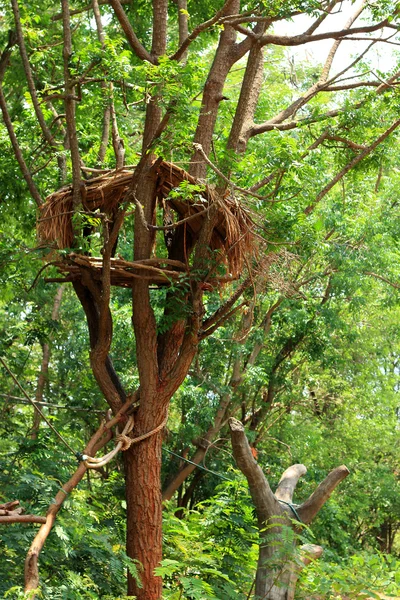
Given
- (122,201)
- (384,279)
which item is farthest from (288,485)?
(384,279)

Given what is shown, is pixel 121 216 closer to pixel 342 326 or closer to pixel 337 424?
pixel 342 326

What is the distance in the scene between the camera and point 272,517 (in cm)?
459

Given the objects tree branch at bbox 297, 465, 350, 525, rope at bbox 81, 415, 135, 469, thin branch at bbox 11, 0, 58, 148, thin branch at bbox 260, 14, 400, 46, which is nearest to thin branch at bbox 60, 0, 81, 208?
thin branch at bbox 11, 0, 58, 148

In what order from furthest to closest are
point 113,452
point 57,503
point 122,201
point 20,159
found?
point 20,159 < point 122,201 < point 113,452 < point 57,503

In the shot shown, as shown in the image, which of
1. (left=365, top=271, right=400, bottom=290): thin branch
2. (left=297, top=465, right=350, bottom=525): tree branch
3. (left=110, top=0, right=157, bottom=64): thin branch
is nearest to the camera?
(left=110, top=0, right=157, bottom=64): thin branch

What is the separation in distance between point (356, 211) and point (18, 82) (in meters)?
5.24

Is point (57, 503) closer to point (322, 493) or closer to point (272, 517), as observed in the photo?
point (272, 517)

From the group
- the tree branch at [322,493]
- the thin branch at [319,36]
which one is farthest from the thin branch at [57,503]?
the thin branch at [319,36]

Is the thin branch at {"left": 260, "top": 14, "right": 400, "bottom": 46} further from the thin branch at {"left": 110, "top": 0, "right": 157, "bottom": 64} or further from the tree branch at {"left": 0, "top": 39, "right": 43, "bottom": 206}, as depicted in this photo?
the tree branch at {"left": 0, "top": 39, "right": 43, "bottom": 206}

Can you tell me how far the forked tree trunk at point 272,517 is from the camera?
4.58 meters

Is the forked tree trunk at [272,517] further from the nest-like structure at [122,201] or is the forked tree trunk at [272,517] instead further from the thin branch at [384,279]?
the thin branch at [384,279]

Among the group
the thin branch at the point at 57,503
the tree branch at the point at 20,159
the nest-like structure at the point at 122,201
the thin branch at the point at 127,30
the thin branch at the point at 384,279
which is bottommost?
the thin branch at the point at 57,503

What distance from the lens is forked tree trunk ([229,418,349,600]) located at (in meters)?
4.58

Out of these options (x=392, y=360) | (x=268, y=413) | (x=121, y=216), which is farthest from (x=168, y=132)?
(x=392, y=360)
